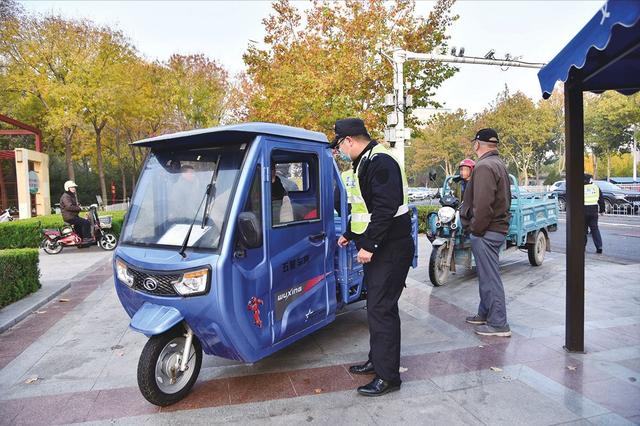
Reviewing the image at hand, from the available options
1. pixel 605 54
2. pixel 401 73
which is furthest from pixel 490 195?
pixel 401 73

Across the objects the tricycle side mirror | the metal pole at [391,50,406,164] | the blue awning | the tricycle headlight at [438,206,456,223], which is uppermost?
the metal pole at [391,50,406,164]

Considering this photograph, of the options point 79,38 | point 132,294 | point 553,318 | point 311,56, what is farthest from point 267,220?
point 79,38

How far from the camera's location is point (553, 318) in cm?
541

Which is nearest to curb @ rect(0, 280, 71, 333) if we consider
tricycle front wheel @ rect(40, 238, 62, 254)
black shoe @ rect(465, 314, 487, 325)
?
tricycle front wheel @ rect(40, 238, 62, 254)

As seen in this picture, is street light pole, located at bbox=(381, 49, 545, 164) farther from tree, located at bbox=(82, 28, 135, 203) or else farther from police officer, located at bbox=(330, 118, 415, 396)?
tree, located at bbox=(82, 28, 135, 203)

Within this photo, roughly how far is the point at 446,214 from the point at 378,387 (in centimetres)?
403

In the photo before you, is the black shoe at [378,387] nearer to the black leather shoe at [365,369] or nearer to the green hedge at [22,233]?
the black leather shoe at [365,369]

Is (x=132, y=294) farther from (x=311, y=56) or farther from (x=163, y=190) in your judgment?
(x=311, y=56)

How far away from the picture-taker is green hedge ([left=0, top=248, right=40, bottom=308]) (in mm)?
6328

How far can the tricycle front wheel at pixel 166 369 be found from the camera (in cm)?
336

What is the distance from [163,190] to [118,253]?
638mm

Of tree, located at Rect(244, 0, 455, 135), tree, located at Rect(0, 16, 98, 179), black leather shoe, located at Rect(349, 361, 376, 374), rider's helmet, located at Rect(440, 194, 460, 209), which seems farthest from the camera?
tree, located at Rect(0, 16, 98, 179)

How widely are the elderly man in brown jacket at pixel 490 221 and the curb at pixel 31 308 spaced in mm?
5543

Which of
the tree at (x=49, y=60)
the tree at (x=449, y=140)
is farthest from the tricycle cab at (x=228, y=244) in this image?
the tree at (x=449, y=140)
